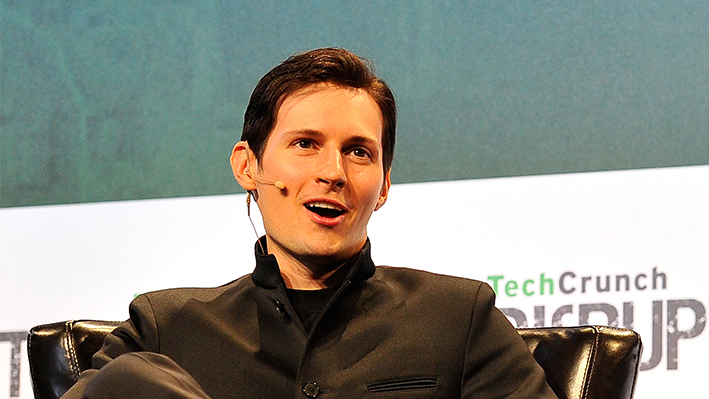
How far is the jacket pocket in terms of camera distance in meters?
1.54

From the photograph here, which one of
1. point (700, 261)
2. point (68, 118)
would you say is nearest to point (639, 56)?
point (700, 261)

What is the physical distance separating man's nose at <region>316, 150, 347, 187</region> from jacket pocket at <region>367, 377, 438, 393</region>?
34 centimetres

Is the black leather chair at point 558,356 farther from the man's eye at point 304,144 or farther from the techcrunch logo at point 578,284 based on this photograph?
the techcrunch logo at point 578,284

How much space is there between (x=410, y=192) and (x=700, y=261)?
2.31ft

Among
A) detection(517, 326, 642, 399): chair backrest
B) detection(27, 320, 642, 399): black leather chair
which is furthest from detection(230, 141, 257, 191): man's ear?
detection(517, 326, 642, 399): chair backrest

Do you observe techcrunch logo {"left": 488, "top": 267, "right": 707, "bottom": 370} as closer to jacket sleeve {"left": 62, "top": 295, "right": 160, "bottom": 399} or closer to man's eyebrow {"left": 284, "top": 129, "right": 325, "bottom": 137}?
man's eyebrow {"left": 284, "top": 129, "right": 325, "bottom": 137}

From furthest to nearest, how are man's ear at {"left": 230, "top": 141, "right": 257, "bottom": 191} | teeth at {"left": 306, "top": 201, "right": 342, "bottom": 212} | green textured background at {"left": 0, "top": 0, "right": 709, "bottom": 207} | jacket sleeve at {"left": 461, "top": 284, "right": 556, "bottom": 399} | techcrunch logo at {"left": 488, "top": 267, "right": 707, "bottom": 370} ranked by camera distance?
1. green textured background at {"left": 0, "top": 0, "right": 709, "bottom": 207}
2. techcrunch logo at {"left": 488, "top": 267, "right": 707, "bottom": 370}
3. man's ear at {"left": 230, "top": 141, "right": 257, "bottom": 191}
4. teeth at {"left": 306, "top": 201, "right": 342, "bottom": 212}
5. jacket sleeve at {"left": 461, "top": 284, "right": 556, "bottom": 399}

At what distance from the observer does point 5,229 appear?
2.73 metres

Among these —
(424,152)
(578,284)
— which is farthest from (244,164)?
(578,284)

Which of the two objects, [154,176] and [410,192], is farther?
[154,176]

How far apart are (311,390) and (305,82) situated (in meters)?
0.54

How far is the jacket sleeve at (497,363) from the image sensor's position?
152cm

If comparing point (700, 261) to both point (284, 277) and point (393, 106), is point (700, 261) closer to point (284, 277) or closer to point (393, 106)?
point (393, 106)

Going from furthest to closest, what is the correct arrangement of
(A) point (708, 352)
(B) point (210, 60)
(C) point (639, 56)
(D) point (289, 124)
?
1. (B) point (210, 60)
2. (C) point (639, 56)
3. (A) point (708, 352)
4. (D) point (289, 124)
